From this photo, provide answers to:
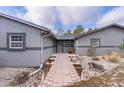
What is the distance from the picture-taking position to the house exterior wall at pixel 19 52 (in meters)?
7.80

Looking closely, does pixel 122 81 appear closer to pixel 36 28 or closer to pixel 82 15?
pixel 82 15

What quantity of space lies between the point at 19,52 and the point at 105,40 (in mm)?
5114

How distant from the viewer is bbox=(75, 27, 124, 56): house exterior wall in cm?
881

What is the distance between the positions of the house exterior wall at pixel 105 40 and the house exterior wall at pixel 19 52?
354cm

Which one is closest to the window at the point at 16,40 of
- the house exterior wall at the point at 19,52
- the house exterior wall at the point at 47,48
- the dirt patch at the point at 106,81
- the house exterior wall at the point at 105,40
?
the house exterior wall at the point at 19,52

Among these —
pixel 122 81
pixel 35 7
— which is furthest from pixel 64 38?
pixel 122 81

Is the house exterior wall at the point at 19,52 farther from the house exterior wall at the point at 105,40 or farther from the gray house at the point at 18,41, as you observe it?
the house exterior wall at the point at 105,40

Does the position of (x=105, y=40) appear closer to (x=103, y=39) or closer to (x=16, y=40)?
(x=103, y=39)

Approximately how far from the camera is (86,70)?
7402mm

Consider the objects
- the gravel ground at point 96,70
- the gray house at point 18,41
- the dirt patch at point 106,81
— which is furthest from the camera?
the gray house at point 18,41

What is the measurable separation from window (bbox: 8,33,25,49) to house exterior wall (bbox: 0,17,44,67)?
0.59ft

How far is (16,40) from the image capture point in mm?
7832

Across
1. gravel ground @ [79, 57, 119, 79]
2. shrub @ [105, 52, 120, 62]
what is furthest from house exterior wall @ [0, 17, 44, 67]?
shrub @ [105, 52, 120, 62]
